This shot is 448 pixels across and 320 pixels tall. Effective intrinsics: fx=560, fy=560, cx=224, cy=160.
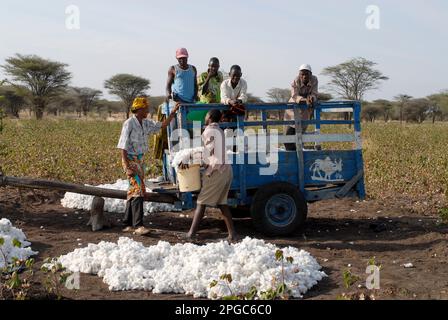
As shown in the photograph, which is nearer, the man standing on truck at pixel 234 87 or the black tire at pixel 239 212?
the man standing on truck at pixel 234 87

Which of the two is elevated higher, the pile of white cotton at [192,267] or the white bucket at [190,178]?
the white bucket at [190,178]

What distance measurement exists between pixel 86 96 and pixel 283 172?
5996cm

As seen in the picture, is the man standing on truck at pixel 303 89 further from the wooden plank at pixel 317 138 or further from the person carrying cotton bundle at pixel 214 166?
the person carrying cotton bundle at pixel 214 166

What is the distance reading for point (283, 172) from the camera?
695cm

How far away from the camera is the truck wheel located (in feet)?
22.3

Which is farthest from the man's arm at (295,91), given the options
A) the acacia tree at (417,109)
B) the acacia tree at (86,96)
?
the acacia tree at (417,109)

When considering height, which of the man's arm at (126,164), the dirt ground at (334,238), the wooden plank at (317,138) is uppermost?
the wooden plank at (317,138)

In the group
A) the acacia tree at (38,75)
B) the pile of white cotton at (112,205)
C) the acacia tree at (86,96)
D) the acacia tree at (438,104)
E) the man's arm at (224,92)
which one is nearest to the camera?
the man's arm at (224,92)

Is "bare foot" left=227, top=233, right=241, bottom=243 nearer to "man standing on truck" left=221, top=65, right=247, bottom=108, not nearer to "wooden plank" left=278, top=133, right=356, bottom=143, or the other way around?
"wooden plank" left=278, top=133, right=356, bottom=143

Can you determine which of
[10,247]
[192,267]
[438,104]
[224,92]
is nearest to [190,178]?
[224,92]

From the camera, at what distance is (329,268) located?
552 centimetres

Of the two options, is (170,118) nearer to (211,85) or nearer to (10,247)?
(211,85)

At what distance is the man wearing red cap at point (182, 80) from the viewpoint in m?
7.46

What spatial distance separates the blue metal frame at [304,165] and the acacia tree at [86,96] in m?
58.1
